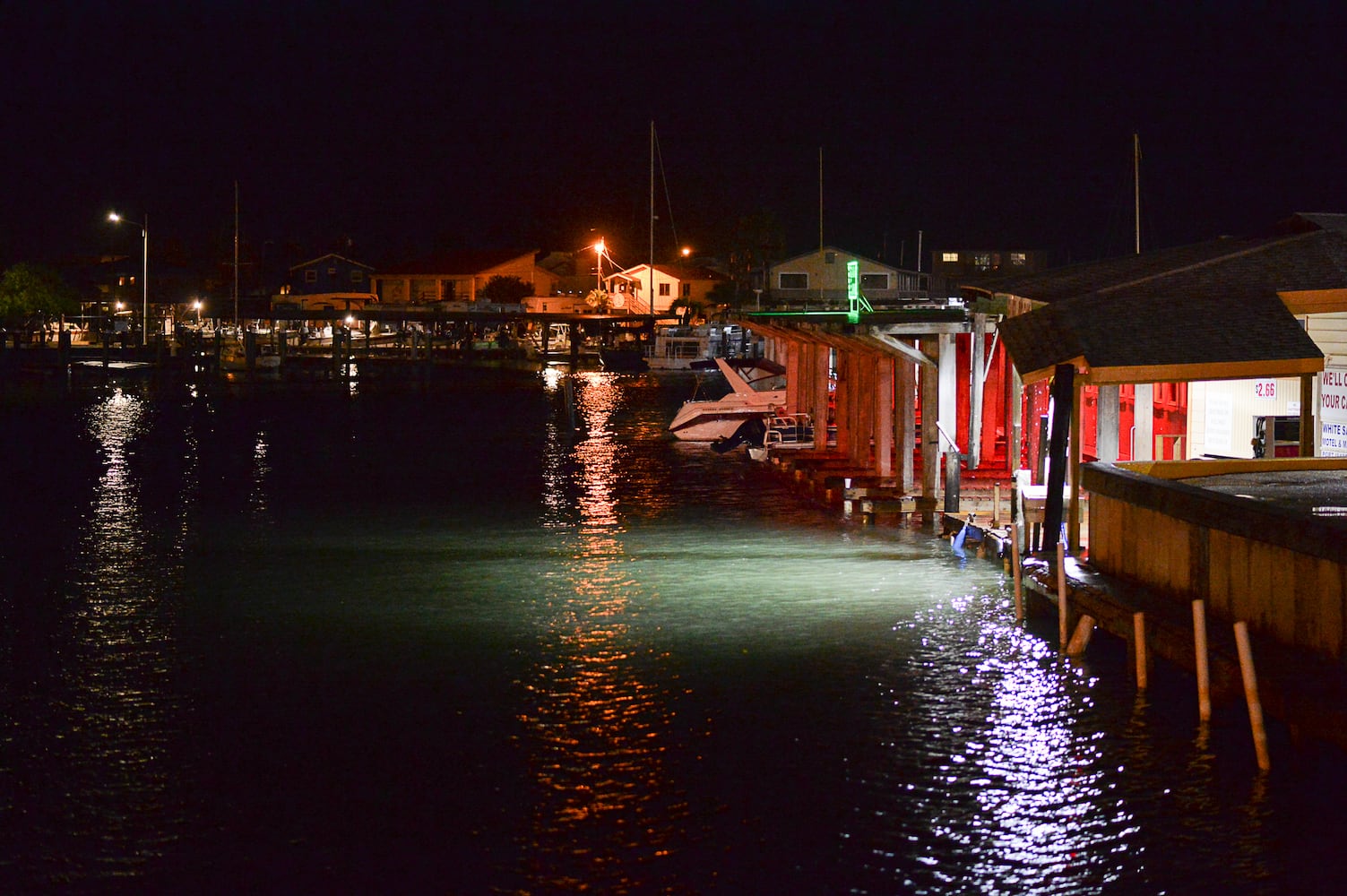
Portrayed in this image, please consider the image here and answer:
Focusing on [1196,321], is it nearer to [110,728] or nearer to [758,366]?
[110,728]

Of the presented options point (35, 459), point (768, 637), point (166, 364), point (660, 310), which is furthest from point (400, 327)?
point (768, 637)

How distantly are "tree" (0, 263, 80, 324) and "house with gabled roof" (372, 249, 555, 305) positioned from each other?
26.6 m

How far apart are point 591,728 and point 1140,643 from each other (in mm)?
4818

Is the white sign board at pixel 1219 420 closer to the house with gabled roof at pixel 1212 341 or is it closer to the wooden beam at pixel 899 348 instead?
the house with gabled roof at pixel 1212 341

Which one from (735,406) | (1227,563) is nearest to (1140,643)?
(1227,563)

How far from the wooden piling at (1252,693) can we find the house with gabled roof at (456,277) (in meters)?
113

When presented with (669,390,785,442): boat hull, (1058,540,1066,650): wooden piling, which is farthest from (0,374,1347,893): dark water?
(669,390,785,442): boat hull

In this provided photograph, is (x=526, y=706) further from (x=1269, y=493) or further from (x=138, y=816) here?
(x=1269, y=493)

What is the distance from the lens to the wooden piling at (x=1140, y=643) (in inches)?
501

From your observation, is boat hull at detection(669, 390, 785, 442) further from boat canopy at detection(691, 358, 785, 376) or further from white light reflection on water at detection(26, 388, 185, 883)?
white light reflection on water at detection(26, 388, 185, 883)

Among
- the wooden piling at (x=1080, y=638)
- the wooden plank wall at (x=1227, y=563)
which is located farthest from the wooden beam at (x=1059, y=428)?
the wooden piling at (x=1080, y=638)

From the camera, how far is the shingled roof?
1517 cm

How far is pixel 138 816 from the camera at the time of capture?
10242 millimetres

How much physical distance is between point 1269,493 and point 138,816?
10.1 metres
